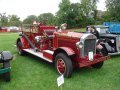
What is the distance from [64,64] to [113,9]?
1269 inches

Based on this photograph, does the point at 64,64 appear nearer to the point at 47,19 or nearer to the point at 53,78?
the point at 53,78

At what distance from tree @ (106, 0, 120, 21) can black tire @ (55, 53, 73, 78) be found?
101 ft

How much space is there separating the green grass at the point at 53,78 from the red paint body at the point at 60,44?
49cm

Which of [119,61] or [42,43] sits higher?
[42,43]

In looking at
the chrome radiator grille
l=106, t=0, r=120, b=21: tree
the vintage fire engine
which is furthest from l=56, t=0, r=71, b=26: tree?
the chrome radiator grille

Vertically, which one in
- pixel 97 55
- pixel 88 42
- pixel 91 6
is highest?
pixel 91 6

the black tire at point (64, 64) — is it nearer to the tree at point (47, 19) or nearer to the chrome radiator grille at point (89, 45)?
the chrome radiator grille at point (89, 45)

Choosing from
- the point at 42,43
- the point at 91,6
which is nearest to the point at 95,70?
the point at 42,43

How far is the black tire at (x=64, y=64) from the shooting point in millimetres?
6415

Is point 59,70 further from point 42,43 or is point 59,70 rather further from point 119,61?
point 119,61

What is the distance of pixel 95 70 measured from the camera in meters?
7.44

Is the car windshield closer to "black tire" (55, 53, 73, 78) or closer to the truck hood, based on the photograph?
the truck hood

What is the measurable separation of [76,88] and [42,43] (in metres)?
3.51

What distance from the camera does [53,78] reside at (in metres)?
6.60
